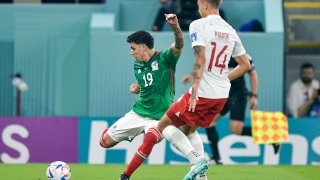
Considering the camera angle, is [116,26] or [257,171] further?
[116,26]

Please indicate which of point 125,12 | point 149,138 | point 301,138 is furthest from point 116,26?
point 149,138

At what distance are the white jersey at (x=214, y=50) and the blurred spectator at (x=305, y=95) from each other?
8159mm

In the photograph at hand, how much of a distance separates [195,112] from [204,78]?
1.17ft

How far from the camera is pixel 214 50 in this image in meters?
9.54

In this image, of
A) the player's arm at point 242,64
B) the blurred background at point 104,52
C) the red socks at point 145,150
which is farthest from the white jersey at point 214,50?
the blurred background at point 104,52

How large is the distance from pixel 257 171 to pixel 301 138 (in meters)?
3.54

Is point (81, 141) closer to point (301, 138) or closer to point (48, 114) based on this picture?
point (48, 114)

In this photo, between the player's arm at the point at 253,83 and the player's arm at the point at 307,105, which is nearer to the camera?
the player's arm at the point at 253,83

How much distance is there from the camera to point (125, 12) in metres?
18.8

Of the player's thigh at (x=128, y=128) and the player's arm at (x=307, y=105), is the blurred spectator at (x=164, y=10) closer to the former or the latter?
the player's arm at (x=307, y=105)

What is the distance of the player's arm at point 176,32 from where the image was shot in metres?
9.95

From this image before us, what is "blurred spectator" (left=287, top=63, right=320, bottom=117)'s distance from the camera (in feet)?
57.6

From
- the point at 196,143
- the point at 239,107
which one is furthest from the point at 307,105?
the point at 196,143

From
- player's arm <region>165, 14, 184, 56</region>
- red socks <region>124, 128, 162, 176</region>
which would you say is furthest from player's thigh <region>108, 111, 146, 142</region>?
player's arm <region>165, 14, 184, 56</region>
